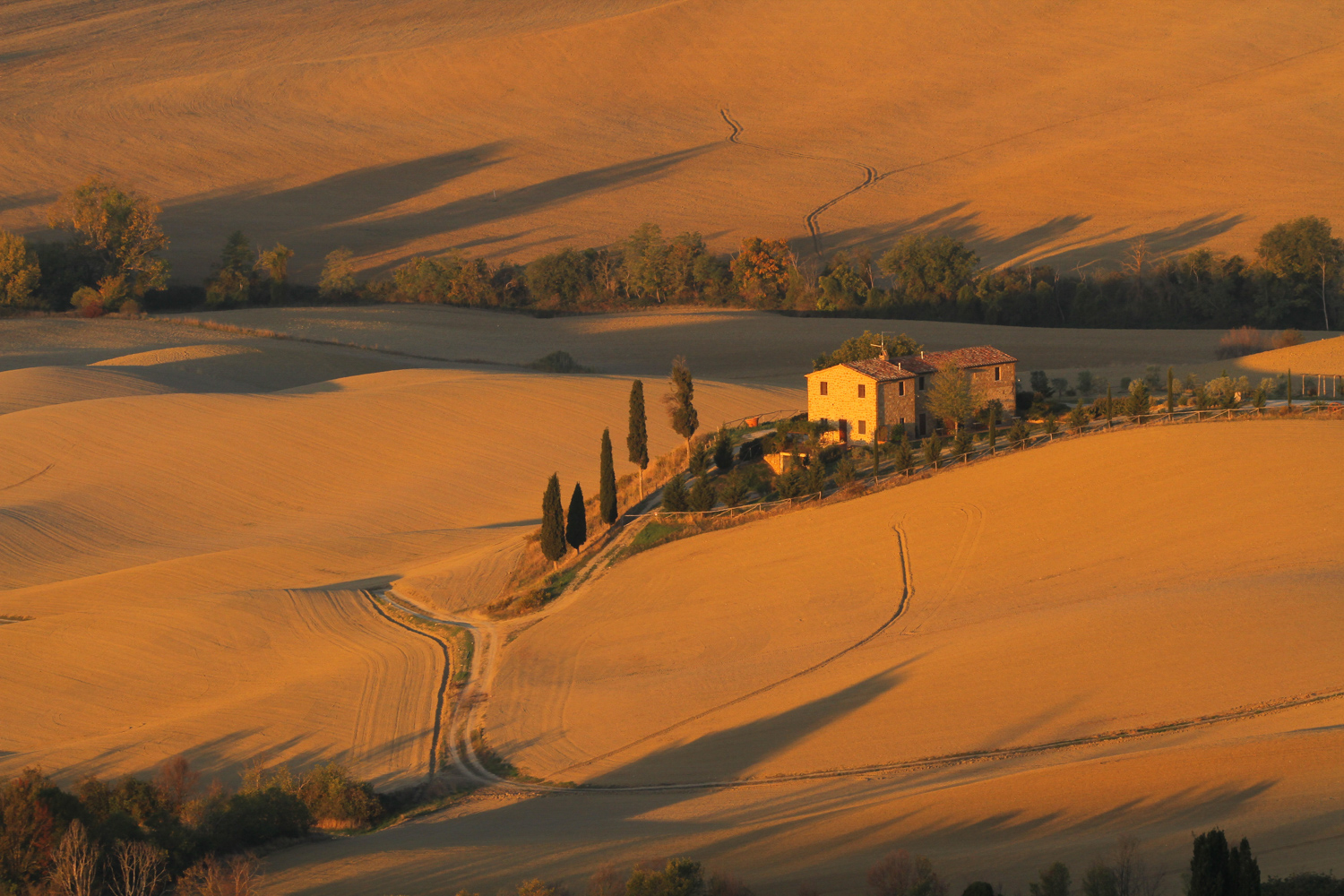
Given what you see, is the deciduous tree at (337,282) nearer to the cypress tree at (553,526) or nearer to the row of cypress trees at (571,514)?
the row of cypress trees at (571,514)

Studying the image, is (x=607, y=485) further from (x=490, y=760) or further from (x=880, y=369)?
(x=490, y=760)

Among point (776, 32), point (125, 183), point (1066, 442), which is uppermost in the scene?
point (776, 32)

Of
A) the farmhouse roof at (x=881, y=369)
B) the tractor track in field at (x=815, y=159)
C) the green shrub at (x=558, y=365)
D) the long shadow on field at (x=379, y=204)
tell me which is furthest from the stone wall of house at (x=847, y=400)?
the long shadow on field at (x=379, y=204)

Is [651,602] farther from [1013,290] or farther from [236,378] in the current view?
[1013,290]

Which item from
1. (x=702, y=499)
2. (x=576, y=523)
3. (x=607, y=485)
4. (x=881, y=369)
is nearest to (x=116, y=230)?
(x=607, y=485)

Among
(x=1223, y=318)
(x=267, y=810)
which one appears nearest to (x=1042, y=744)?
(x=267, y=810)

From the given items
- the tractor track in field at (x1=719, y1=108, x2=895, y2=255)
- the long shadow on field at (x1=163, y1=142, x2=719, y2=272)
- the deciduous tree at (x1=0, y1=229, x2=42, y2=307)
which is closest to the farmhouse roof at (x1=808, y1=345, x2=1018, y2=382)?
the tractor track in field at (x1=719, y1=108, x2=895, y2=255)
